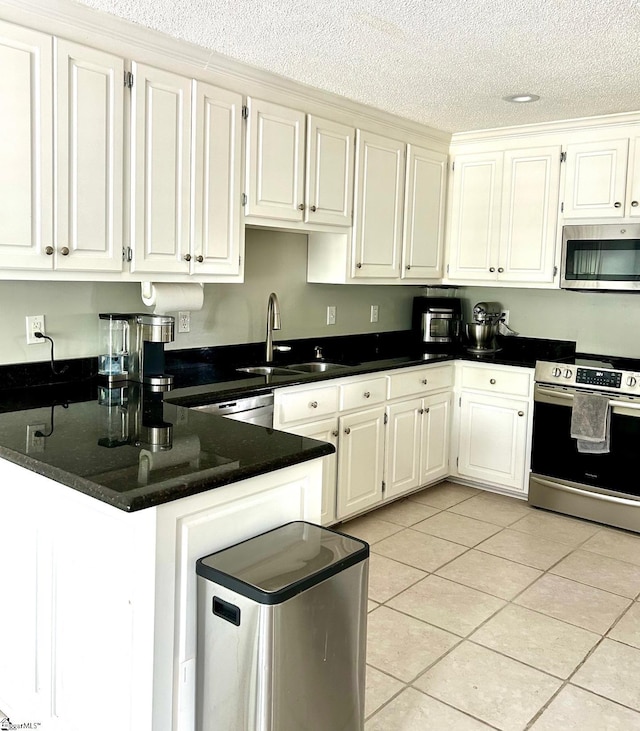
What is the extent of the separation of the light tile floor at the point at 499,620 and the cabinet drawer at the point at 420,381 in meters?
0.71

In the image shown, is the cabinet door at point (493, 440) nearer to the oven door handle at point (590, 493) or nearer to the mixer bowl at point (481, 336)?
the oven door handle at point (590, 493)

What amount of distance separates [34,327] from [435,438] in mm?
2557

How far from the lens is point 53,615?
1.91m

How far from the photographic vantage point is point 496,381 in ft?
14.4

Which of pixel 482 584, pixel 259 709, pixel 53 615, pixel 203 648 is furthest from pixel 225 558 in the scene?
pixel 482 584

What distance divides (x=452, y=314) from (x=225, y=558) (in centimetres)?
347

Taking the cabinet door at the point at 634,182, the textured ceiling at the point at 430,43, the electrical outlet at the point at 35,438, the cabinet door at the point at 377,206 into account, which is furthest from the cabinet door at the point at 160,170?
the cabinet door at the point at 634,182

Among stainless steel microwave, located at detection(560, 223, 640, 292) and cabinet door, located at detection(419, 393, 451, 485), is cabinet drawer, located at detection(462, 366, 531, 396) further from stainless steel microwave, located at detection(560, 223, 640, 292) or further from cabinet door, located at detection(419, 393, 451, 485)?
stainless steel microwave, located at detection(560, 223, 640, 292)

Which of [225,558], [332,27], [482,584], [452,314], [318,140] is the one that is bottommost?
[482,584]

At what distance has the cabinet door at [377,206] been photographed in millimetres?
3902

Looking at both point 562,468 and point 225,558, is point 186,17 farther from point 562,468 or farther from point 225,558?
point 562,468

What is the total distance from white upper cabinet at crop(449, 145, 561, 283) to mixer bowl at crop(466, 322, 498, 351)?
32cm

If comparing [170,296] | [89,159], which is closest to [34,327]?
[170,296]

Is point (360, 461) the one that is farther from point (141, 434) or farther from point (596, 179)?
point (596, 179)
